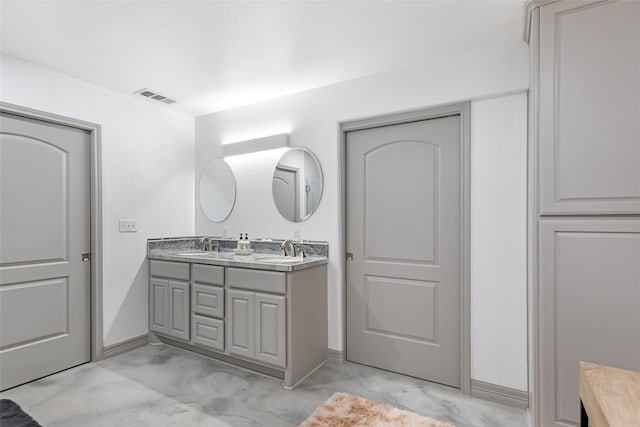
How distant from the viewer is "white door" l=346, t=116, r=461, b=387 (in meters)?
2.44

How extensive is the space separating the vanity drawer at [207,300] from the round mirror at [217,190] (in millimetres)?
904

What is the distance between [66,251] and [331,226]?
2179 mm

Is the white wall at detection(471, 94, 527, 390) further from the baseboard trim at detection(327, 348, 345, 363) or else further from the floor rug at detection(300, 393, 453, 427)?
the baseboard trim at detection(327, 348, 345, 363)

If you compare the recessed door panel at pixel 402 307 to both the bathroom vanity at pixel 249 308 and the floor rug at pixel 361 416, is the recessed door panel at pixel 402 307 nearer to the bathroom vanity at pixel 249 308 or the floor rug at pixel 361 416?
the bathroom vanity at pixel 249 308

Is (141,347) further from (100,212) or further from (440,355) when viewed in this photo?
(440,355)

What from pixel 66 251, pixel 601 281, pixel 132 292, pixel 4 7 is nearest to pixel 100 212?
pixel 66 251

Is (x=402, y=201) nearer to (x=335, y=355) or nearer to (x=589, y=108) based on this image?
(x=589, y=108)

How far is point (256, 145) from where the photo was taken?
3.23m

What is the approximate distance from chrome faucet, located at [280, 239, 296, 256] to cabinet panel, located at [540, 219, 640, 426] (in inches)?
74.4

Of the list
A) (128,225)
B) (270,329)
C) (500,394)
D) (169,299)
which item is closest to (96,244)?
(128,225)

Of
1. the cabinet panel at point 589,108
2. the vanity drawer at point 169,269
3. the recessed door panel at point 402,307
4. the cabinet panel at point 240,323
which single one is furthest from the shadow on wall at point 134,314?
the cabinet panel at point 589,108

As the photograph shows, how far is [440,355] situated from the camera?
2.47 metres

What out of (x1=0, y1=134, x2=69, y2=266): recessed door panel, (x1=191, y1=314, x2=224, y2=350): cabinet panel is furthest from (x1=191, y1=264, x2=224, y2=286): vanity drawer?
(x1=0, y1=134, x2=69, y2=266): recessed door panel

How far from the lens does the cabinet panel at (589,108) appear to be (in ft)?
5.04
